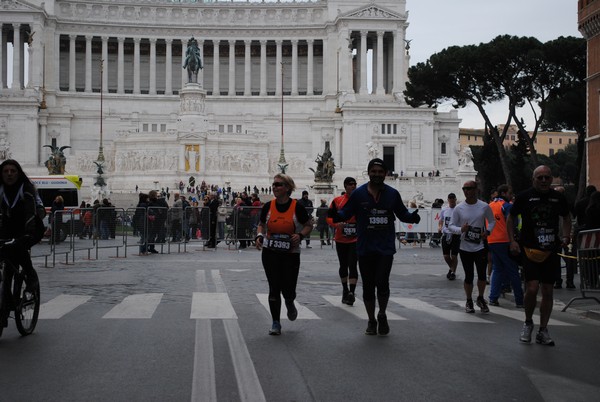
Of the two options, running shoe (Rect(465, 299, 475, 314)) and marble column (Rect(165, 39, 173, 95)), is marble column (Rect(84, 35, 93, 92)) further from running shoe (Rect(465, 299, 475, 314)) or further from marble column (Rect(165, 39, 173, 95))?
running shoe (Rect(465, 299, 475, 314))

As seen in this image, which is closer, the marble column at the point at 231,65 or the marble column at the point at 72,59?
the marble column at the point at 72,59

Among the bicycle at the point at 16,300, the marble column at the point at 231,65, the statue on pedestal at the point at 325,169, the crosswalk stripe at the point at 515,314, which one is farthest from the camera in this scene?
the marble column at the point at 231,65

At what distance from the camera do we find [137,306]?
42.2 feet

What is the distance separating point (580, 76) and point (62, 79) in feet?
218

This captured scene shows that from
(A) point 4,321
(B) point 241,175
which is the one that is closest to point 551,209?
(A) point 4,321

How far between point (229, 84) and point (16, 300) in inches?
3634

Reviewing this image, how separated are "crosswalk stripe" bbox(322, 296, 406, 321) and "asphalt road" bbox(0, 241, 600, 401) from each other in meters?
0.05

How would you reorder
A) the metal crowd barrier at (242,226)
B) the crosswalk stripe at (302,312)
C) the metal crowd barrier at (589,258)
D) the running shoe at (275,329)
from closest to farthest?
the running shoe at (275,329) < the crosswalk stripe at (302,312) < the metal crowd barrier at (589,258) < the metal crowd barrier at (242,226)

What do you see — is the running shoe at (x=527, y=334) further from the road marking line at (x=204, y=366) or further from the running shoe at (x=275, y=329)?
the road marking line at (x=204, y=366)

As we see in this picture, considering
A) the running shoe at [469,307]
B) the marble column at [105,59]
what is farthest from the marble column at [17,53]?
the running shoe at [469,307]

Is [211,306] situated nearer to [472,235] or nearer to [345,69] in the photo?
[472,235]

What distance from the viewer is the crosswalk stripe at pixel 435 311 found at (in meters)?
12.1

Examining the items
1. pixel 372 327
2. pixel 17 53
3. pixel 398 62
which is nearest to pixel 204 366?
pixel 372 327

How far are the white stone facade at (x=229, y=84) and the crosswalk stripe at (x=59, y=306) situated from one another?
60352 mm
